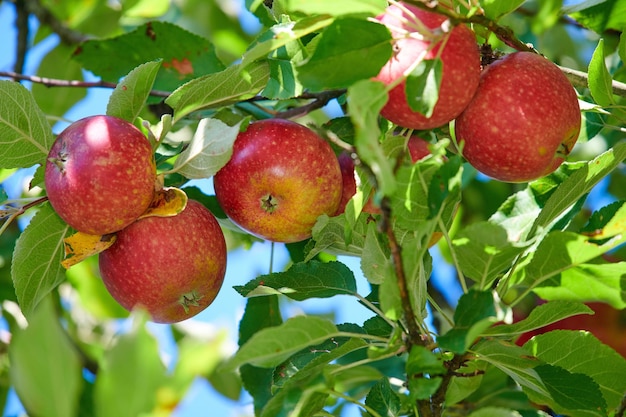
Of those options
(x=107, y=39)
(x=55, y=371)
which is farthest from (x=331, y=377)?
(x=107, y=39)

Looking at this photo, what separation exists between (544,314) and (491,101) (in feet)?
1.29

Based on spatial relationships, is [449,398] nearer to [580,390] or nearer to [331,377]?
[580,390]

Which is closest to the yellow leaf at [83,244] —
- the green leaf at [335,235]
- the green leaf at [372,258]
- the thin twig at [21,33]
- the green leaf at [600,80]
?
the green leaf at [335,235]

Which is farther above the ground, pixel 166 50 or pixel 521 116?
pixel 521 116

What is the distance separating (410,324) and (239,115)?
2.91ft

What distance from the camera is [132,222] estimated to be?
1.63m

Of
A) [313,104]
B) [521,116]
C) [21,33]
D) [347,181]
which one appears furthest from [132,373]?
[21,33]

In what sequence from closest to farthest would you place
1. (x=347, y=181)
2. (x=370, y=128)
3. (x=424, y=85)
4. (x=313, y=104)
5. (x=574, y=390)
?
(x=370, y=128)
(x=424, y=85)
(x=574, y=390)
(x=347, y=181)
(x=313, y=104)

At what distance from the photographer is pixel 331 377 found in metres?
1.36

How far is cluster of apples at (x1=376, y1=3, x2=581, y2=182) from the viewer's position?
1470 mm

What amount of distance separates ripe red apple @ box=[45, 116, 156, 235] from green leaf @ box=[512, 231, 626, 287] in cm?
70

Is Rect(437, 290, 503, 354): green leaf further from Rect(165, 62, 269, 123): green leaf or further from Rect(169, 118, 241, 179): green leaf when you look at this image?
Rect(165, 62, 269, 123): green leaf

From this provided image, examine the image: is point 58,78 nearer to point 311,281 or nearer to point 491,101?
point 311,281

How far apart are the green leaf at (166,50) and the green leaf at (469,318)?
1162 millimetres
